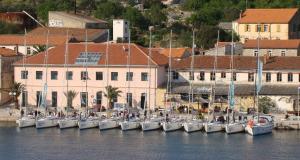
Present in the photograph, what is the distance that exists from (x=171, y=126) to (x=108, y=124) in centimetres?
436

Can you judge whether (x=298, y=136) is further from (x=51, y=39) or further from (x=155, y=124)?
(x=51, y=39)

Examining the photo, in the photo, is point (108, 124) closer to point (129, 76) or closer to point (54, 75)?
point (129, 76)

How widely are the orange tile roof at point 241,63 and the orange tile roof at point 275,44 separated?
10.1 meters

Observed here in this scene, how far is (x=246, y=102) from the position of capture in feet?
262

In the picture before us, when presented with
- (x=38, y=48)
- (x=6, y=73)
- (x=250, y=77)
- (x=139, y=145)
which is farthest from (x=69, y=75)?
(x=139, y=145)

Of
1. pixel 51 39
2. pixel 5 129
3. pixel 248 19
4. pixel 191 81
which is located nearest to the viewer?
pixel 5 129

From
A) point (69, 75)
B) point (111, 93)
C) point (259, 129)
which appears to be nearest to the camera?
point (259, 129)

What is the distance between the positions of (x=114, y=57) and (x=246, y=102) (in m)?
10.7

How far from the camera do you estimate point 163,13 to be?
122062 mm

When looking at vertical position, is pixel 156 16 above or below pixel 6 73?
above

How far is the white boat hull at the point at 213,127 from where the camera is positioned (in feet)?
247

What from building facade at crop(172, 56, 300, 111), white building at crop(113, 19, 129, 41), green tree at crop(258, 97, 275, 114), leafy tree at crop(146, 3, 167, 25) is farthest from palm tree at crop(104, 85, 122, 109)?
leafy tree at crop(146, 3, 167, 25)

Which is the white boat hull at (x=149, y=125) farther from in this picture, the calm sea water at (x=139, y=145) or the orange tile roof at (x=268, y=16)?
the orange tile roof at (x=268, y=16)

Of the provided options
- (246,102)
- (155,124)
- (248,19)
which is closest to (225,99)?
(246,102)
